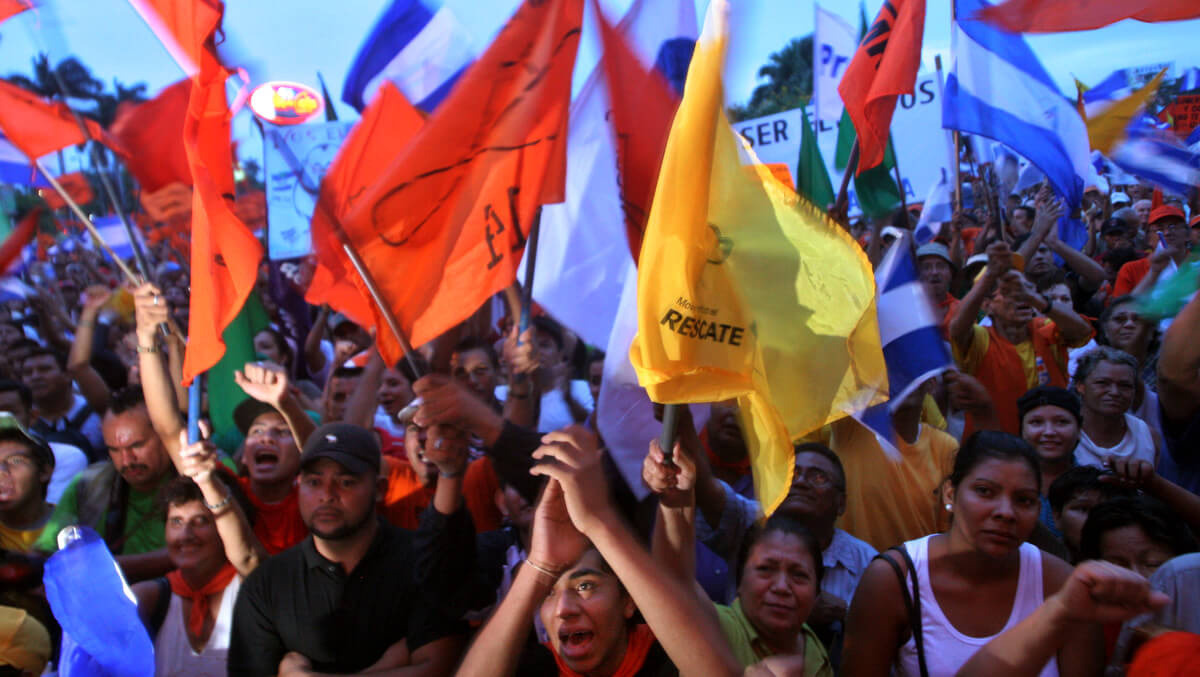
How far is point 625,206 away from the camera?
3756 mm

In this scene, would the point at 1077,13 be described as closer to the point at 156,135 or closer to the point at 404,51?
the point at 404,51

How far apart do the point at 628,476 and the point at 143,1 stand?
7.42ft

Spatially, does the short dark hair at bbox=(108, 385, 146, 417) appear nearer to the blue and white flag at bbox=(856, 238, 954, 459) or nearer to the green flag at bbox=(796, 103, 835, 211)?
the blue and white flag at bbox=(856, 238, 954, 459)

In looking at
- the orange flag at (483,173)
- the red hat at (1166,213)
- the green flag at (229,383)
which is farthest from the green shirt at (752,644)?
the red hat at (1166,213)

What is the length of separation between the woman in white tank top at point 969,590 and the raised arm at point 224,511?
1948 millimetres

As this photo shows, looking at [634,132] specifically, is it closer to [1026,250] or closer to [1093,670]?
[1093,670]

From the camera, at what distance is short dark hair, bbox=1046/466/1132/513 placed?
3307mm

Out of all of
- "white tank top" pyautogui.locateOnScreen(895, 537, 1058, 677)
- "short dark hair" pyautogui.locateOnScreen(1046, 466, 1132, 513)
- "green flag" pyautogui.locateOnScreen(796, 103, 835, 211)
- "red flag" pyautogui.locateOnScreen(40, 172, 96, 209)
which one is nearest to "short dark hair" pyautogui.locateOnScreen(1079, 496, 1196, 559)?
"short dark hair" pyautogui.locateOnScreen(1046, 466, 1132, 513)

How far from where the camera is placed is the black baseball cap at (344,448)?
3158mm

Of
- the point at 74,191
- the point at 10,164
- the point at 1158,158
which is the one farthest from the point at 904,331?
the point at 74,191

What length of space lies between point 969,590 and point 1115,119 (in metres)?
3.29

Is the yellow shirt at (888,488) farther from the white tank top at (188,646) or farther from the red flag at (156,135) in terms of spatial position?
the red flag at (156,135)

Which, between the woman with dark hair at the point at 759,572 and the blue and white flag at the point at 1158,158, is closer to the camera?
the woman with dark hair at the point at 759,572

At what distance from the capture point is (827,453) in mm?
3467
